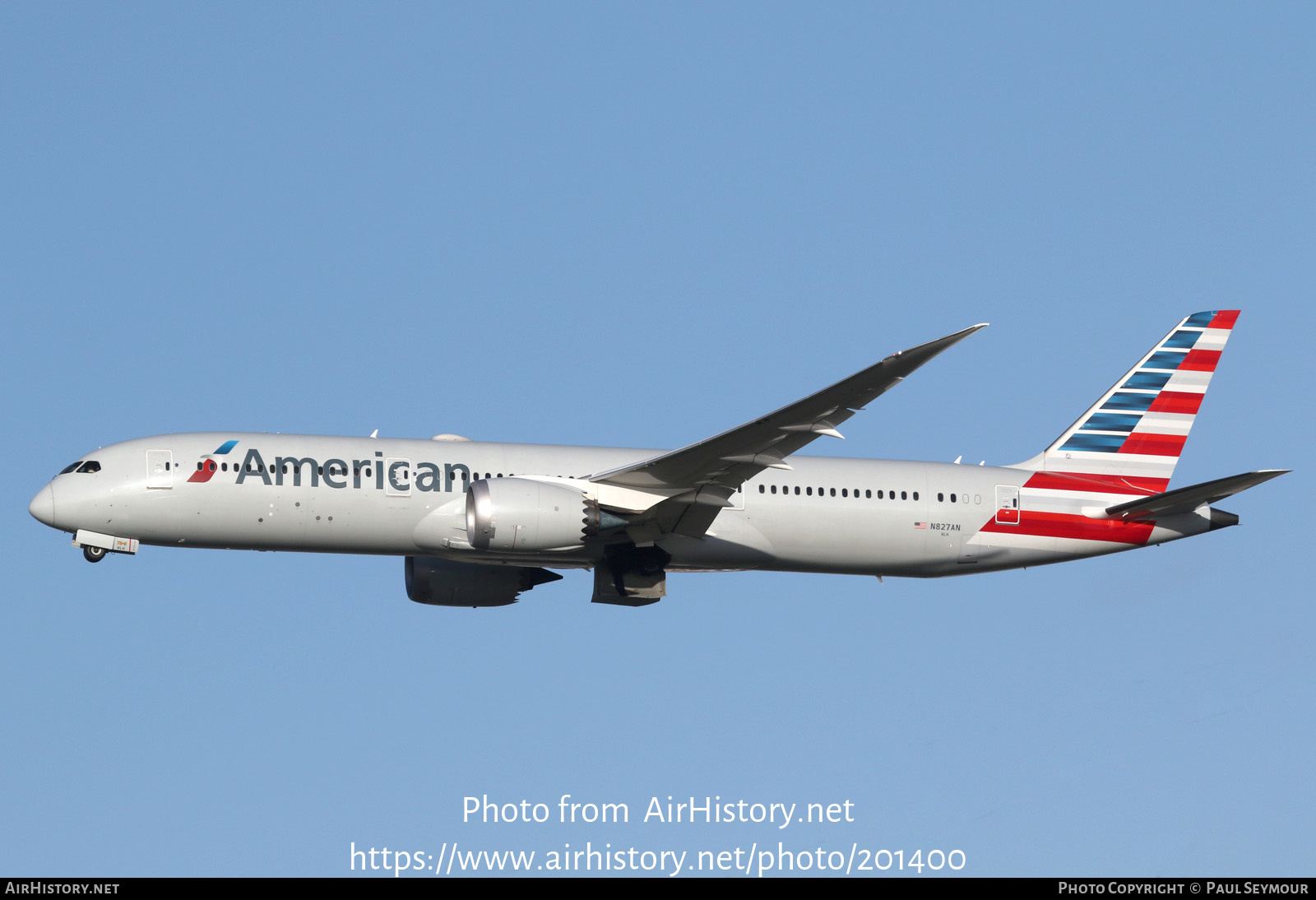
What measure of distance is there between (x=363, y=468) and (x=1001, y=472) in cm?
1634

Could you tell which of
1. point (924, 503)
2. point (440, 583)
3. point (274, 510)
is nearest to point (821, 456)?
point (924, 503)

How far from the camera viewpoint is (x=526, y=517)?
118 ft

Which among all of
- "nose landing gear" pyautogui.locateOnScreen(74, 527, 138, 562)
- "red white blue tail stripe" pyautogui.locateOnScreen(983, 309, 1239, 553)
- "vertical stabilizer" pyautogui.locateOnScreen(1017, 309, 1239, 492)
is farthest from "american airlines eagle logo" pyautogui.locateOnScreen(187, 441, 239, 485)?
"vertical stabilizer" pyautogui.locateOnScreen(1017, 309, 1239, 492)

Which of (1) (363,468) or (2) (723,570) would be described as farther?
(2) (723,570)

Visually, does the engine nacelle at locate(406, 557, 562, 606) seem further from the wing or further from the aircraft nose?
the aircraft nose

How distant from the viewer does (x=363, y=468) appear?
37406mm

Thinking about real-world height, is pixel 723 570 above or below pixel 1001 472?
below

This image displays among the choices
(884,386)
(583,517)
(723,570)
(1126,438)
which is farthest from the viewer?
(1126,438)

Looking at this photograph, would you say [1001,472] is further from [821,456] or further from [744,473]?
[744,473]

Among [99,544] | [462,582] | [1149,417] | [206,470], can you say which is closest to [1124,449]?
[1149,417]

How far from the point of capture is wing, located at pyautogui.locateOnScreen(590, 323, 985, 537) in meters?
32.4

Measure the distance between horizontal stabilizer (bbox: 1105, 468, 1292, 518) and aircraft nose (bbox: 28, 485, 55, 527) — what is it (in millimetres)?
25755

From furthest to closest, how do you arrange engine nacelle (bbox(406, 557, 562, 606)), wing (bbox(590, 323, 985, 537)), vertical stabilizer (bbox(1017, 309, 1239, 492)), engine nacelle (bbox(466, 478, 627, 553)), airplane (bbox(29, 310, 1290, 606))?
vertical stabilizer (bbox(1017, 309, 1239, 492)) < engine nacelle (bbox(406, 557, 562, 606)) < airplane (bbox(29, 310, 1290, 606)) < engine nacelle (bbox(466, 478, 627, 553)) < wing (bbox(590, 323, 985, 537))

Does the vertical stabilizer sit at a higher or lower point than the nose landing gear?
higher
